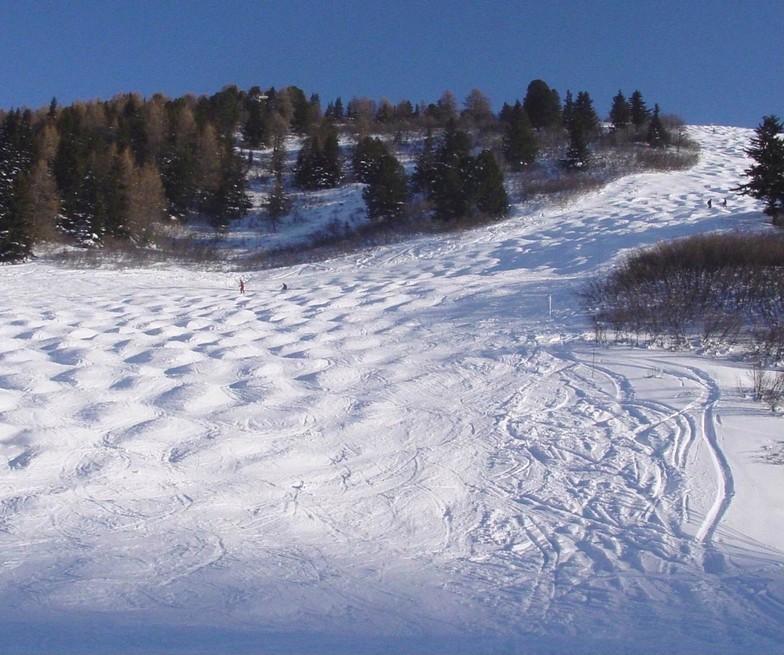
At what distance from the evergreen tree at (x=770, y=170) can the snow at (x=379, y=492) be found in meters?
13.3

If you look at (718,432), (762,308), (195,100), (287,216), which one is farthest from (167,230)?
(718,432)

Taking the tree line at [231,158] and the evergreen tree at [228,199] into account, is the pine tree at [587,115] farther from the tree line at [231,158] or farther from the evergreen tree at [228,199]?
the evergreen tree at [228,199]

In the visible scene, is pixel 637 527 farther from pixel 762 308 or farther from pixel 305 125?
pixel 305 125

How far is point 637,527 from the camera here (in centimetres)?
482

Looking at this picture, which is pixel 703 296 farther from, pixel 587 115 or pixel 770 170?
pixel 587 115

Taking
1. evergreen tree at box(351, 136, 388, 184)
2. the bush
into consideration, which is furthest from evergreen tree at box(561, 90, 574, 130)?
the bush

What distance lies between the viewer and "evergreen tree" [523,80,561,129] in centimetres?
4722

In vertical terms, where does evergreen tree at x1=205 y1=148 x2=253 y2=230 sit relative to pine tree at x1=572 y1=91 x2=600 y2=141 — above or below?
below

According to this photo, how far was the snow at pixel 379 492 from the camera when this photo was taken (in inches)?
141

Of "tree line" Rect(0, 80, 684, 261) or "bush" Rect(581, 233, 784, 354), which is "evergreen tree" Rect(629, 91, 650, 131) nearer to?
"tree line" Rect(0, 80, 684, 261)

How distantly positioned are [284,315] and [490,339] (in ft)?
15.4

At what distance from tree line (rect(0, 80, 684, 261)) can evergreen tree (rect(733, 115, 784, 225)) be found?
11.5 m

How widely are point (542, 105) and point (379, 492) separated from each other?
47.5 m

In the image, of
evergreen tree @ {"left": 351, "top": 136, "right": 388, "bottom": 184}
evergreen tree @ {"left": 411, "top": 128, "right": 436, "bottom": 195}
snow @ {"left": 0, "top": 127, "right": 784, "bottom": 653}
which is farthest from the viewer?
evergreen tree @ {"left": 351, "top": 136, "right": 388, "bottom": 184}
